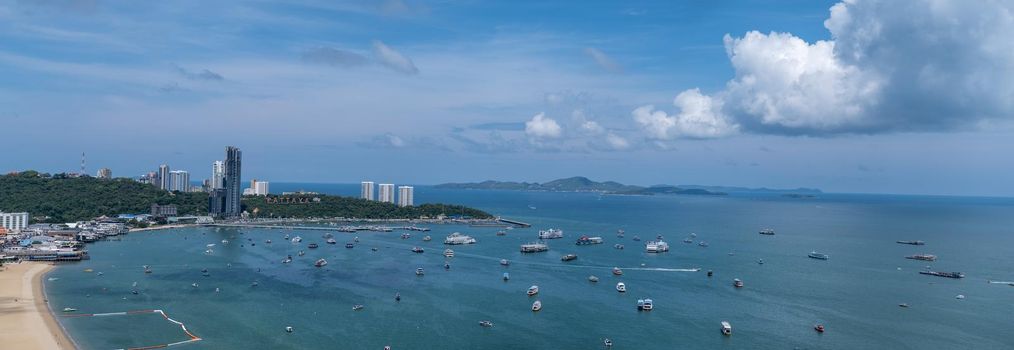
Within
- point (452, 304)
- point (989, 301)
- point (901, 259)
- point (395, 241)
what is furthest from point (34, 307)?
point (901, 259)

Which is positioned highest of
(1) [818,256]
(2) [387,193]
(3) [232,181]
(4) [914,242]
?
(3) [232,181]

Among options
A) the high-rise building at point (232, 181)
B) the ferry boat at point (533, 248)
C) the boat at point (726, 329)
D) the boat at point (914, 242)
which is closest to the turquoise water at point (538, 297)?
the boat at point (726, 329)

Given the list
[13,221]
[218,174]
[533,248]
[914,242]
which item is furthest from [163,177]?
[914,242]

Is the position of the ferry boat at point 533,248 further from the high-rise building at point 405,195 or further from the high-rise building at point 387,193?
the high-rise building at point 387,193

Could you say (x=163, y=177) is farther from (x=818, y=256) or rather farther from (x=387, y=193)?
(x=818, y=256)

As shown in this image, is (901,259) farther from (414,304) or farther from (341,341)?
(341,341)

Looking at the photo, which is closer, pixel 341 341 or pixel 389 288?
pixel 341 341

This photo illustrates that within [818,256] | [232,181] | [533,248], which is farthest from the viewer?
[232,181]
